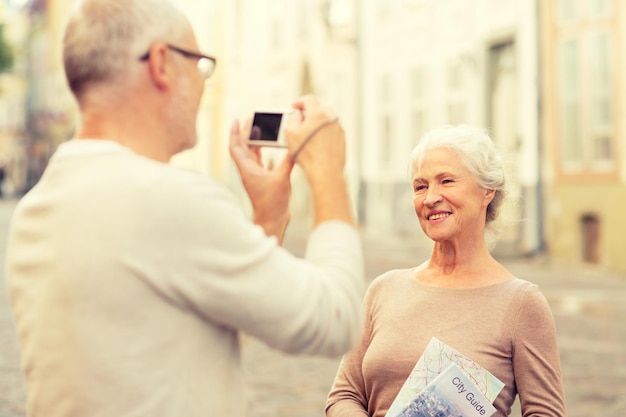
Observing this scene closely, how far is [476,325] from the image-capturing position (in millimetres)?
2584

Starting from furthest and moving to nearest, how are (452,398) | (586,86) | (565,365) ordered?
(586,86), (565,365), (452,398)

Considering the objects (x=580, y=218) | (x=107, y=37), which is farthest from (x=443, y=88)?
(x=107, y=37)

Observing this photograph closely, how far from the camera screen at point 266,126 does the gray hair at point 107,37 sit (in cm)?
29

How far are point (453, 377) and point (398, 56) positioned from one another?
73.6ft

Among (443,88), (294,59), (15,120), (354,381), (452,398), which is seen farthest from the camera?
(15,120)

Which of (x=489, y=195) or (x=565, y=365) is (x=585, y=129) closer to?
(x=565, y=365)

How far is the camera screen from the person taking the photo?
2.10 m

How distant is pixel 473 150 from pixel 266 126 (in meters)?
0.69

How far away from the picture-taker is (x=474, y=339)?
2568 millimetres

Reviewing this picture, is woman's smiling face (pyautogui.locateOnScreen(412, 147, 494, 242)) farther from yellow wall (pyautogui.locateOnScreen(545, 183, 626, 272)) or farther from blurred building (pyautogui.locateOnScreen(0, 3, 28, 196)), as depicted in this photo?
blurred building (pyautogui.locateOnScreen(0, 3, 28, 196))

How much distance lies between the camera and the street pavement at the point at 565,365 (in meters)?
7.06

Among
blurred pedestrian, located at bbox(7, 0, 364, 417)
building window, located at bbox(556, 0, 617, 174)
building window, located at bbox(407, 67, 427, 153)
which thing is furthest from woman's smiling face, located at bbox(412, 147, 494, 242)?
building window, located at bbox(407, 67, 427, 153)

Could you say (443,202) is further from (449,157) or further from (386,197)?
(386,197)

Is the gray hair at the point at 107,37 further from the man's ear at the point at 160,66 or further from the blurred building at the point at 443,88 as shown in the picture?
the blurred building at the point at 443,88
